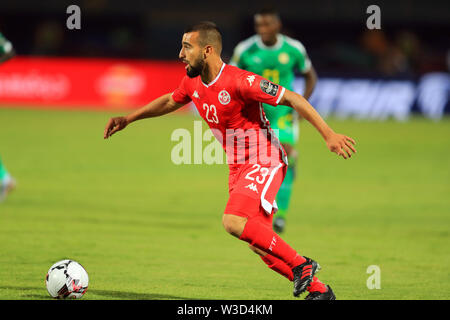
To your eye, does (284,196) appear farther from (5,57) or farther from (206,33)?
(206,33)

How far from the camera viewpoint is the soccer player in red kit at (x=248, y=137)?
6000 millimetres

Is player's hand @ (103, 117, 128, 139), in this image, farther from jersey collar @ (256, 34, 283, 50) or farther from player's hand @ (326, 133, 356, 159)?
jersey collar @ (256, 34, 283, 50)

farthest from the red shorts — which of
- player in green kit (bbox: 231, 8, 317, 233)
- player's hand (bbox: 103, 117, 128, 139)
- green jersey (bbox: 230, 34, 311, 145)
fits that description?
green jersey (bbox: 230, 34, 311, 145)

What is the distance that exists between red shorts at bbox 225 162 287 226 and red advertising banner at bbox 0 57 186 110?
18.8 metres

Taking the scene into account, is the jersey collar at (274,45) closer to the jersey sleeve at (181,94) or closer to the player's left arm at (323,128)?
the jersey sleeve at (181,94)

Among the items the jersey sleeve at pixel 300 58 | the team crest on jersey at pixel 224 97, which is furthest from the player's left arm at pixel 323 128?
the jersey sleeve at pixel 300 58

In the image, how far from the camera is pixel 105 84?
25.6 m

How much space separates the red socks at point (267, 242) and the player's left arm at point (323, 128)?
31.7 inches

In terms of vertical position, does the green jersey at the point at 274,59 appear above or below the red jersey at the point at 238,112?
above

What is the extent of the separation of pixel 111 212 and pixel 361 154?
8127 millimetres

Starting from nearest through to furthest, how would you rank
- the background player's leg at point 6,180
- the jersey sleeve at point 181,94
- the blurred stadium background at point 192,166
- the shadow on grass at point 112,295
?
1. the shadow on grass at point 112,295
2. the jersey sleeve at point 181,94
3. the blurred stadium background at point 192,166
4. the background player's leg at point 6,180

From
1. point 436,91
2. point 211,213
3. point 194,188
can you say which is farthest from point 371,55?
point 211,213

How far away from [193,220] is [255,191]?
4221 millimetres
